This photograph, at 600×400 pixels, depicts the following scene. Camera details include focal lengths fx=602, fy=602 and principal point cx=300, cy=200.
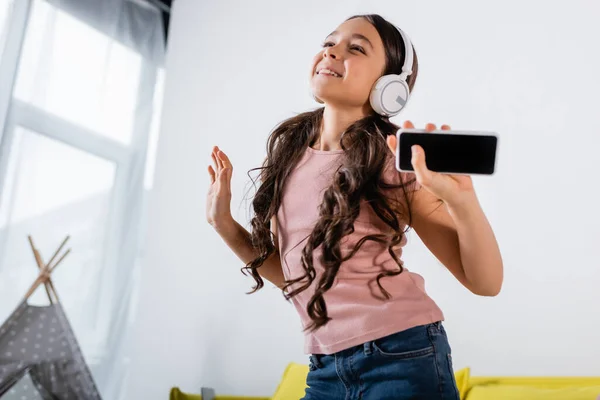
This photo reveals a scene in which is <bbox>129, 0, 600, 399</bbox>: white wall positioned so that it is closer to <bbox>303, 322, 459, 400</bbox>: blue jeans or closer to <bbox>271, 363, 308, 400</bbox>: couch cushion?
<bbox>271, 363, 308, 400</bbox>: couch cushion

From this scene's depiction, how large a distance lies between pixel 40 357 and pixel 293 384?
108cm

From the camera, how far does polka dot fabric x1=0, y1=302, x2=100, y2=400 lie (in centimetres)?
237

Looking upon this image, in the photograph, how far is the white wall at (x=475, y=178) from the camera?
1937 millimetres

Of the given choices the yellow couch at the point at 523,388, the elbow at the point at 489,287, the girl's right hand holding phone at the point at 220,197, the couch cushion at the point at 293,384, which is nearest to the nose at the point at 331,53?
the girl's right hand holding phone at the point at 220,197

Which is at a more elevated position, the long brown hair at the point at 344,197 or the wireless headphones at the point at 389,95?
the wireless headphones at the point at 389,95

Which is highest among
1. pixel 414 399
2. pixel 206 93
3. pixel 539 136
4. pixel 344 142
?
pixel 206 93

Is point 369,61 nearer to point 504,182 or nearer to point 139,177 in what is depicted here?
point 504,182

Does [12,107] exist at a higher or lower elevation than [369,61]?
higher

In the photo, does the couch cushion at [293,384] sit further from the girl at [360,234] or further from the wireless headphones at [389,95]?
the wireless headphones at [389,95]

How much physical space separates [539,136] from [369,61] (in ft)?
3.81

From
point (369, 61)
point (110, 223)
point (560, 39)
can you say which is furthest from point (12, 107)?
point (560, 39)

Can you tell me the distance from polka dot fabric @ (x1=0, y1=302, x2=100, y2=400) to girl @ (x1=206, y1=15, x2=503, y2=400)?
5.26 feet

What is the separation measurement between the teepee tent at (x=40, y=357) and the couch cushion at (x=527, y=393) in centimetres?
159

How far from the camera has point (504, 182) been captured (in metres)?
2.09
